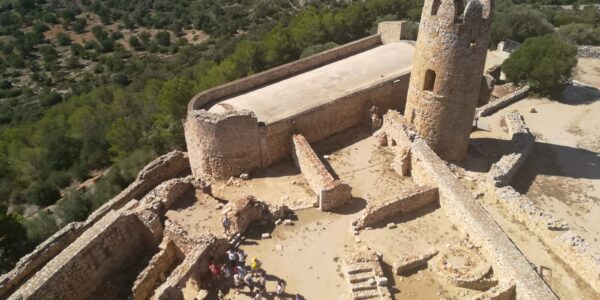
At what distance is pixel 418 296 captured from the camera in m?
11.2

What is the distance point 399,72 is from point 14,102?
44518 mm

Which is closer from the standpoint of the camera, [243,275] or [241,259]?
[243,275]

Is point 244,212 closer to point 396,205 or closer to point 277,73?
point 396,205

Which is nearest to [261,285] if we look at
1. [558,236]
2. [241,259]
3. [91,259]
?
[241,259]

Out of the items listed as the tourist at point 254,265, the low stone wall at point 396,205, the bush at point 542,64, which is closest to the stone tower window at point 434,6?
the low stone wall at point 396,205

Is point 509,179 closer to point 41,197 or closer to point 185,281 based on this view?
point 185,281

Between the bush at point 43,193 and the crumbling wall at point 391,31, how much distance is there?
19.8 meters

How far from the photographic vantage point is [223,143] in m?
15.8

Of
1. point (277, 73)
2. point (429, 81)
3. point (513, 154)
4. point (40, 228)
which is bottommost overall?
point (40, 228)

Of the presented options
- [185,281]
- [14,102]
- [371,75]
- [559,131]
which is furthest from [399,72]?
[14,102]

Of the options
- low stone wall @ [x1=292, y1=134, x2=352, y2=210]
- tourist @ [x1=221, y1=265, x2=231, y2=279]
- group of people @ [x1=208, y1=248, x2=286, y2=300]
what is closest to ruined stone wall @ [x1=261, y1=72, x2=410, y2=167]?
low stone wall @ [x1=292, y1=134, x2=352, y2=210]

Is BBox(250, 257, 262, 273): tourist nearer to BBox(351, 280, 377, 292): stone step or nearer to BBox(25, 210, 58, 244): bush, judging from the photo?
BBox(351, 280, 377, 292): stone step

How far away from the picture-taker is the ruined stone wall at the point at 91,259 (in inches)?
426

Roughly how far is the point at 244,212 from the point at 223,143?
3556mm
